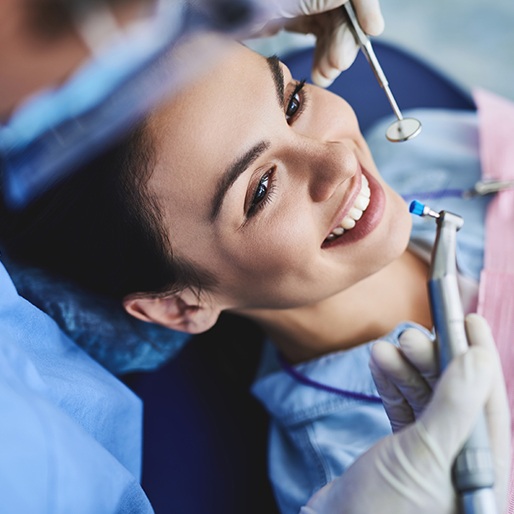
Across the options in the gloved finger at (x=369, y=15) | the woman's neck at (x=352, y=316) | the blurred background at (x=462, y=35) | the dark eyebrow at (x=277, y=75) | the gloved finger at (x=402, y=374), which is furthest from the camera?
the blurred background at (x=462, y=35)

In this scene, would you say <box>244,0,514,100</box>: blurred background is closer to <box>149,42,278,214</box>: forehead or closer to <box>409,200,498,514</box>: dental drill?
<box>149,42,278,214</box>: forehead

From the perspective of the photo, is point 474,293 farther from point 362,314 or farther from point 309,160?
point 309,160

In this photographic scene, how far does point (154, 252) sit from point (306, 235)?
0.19m

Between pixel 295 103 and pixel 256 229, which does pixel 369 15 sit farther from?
pixel 256 229

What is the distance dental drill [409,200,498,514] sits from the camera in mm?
521

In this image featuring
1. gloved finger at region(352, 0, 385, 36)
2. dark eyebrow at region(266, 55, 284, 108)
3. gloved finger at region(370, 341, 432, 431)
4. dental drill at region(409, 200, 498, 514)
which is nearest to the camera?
dental drill at region(409, 200, 498, 514)

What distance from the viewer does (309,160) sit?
29.3 inches

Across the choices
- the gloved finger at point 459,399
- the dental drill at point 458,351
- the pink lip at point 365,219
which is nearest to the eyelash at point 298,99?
the pink lip at point 365,219

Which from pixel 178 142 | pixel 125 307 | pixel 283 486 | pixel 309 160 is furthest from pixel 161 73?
pixel 283 486

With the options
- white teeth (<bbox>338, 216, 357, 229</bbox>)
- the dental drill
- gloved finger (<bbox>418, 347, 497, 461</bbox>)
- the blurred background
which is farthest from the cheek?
the blurred background

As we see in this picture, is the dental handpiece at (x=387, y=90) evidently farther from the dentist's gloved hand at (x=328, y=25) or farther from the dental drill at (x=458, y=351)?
the dental drill at (x=458, y=351)

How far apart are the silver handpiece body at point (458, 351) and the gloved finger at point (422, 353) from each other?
0.06ft

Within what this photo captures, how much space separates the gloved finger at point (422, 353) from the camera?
1.97 feet

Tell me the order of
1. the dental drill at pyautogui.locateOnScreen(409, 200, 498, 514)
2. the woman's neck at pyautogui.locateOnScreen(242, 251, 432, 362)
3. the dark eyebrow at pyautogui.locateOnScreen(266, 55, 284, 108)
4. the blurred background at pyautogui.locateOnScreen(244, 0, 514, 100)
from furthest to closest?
the blurred background at pyautogui.locateOnScreen(244, 0, 514, 100)
the woman's neck at pyautogui.locateOnScreen(242, 251, 432, 362)
the dark eyebrow at pyautogui.locateOnScreen(266, 55, 284, 108)
the dental drill at pyautogui.locateOnScreen(409, 200, 498, 514)
